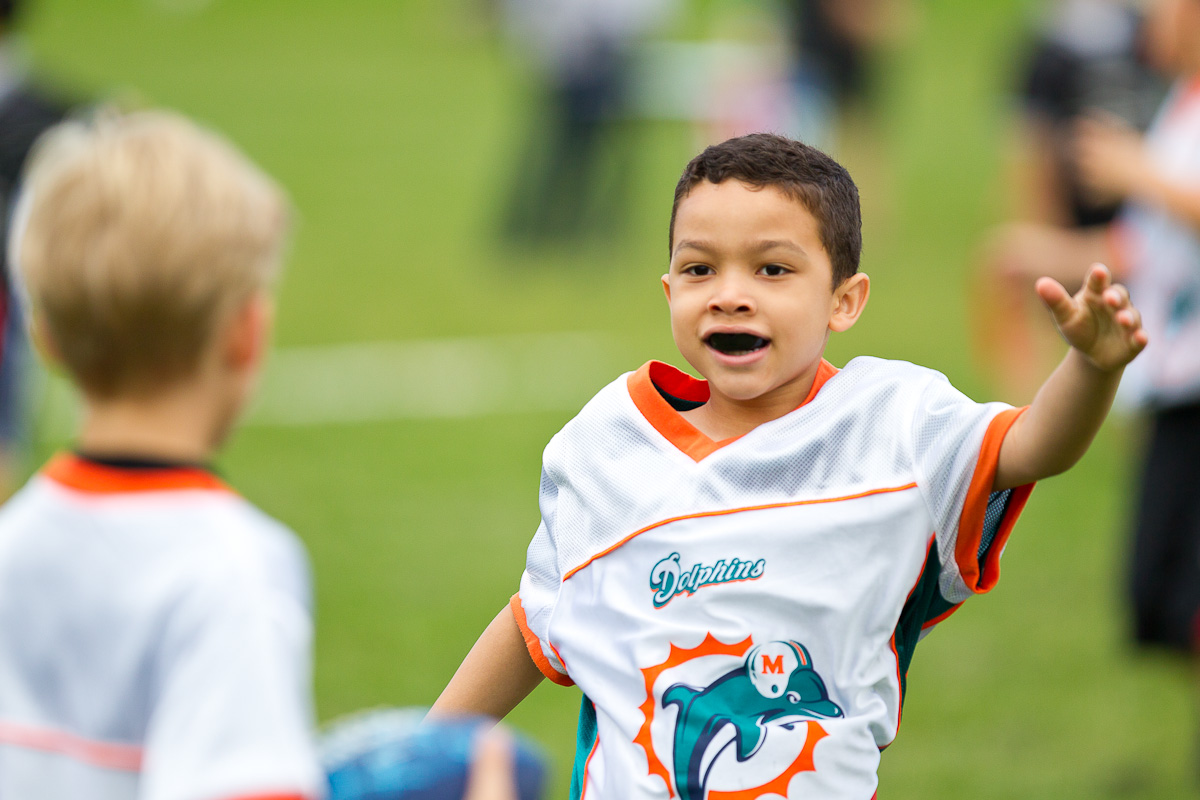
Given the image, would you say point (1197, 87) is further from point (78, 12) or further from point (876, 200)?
point (78, 12)

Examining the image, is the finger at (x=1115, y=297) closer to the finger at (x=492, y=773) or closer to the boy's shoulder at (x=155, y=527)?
the finger at (x=492, y=773)

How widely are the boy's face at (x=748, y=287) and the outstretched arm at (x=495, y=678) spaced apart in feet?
1.45

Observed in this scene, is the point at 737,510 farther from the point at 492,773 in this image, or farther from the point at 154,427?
the point at 154,427

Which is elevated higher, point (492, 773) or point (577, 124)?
point (577, 124)

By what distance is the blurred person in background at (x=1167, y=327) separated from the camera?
397 cm

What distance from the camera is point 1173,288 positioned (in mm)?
4047

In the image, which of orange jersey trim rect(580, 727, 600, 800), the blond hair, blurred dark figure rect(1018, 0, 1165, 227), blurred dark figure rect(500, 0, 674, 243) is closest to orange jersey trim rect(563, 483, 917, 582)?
orange jersey trim rect(580, 727, 600, 800)

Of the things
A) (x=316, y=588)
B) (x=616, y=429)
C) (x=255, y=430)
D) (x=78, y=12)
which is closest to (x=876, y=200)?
(x=255, y=430)

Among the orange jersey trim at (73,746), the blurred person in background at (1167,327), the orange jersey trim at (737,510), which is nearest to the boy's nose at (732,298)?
the orange jersey trim at (737,510)

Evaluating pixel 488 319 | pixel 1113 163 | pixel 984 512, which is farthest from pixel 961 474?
pixel 488 319

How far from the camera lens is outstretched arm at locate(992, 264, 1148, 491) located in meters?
1.71

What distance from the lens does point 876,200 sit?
520 inches

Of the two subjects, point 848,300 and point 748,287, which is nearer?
point 748,287

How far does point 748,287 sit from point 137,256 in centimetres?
71
